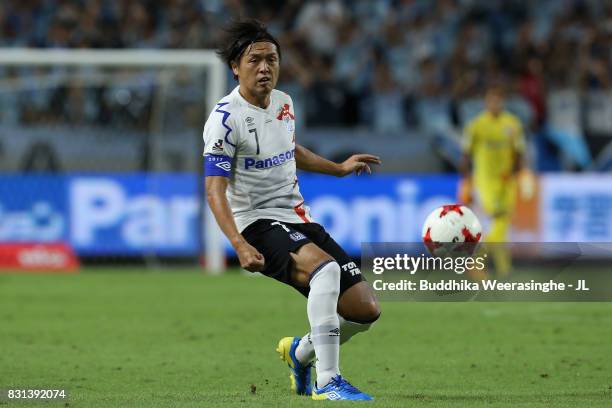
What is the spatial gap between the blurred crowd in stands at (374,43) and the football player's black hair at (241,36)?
1093 cm

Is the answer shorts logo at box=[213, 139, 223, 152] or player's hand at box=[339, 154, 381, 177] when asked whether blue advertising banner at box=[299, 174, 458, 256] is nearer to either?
player's hand at box=[339, 154, 381, 177]

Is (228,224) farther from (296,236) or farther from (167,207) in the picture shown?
(167,207)

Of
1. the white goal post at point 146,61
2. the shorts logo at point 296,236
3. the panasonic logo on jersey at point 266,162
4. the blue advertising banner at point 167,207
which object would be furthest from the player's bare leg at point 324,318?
the blue advertising banner at point 167,207

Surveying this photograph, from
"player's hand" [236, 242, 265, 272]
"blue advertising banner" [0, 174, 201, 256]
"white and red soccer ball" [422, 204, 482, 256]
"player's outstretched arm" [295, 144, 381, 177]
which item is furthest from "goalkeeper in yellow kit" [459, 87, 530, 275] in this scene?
"player's hand" [236, 242, 265, 272]

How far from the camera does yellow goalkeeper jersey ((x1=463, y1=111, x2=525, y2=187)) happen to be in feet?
50.9

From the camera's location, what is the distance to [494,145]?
1561cm

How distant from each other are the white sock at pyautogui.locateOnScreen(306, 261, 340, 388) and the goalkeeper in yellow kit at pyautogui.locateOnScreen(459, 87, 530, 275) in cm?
884

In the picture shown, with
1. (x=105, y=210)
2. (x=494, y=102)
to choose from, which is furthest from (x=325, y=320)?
(x=105, y=210)

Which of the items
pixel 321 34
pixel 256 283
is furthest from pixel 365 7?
pixel 256 283

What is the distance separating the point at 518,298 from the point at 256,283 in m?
9.17

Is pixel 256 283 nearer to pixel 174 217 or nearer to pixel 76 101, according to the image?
pixel 174 217

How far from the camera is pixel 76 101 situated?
17.8 m

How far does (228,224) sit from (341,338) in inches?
44.3

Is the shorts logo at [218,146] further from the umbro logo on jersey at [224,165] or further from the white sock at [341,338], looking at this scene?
the white sock at [341,338]
